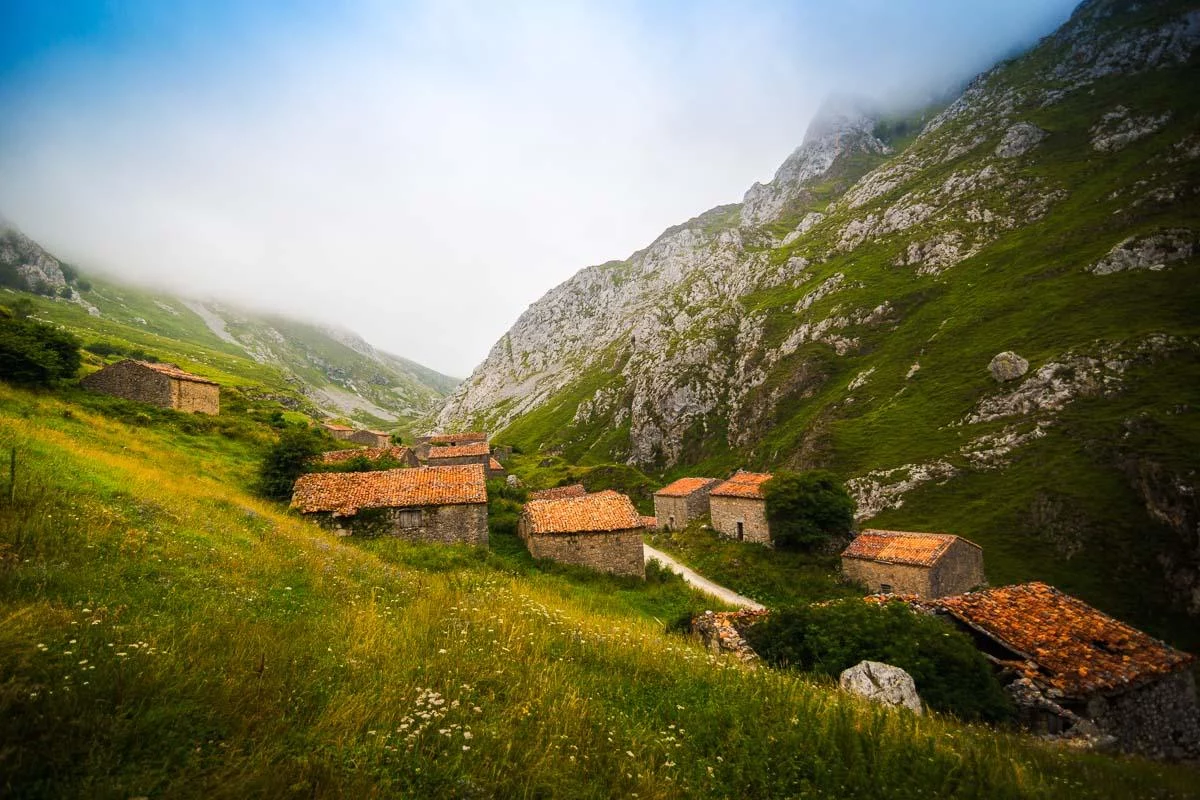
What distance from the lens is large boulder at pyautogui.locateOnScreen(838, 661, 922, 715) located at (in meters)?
10.5

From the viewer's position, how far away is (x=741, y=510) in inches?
1852

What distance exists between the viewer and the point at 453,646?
23.8 ft

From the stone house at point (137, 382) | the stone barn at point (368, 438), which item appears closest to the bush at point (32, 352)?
the stone house at point (137, 382)

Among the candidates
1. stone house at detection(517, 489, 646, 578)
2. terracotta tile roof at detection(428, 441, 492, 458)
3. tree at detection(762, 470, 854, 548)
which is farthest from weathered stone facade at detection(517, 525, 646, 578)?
terracotta tile roof at detection(428, 441, 492, 458)

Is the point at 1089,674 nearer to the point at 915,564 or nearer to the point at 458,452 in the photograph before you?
the point at 915,564

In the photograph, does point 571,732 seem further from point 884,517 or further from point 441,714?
point 884,517

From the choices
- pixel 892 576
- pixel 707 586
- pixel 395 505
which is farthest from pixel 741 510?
pixel 395 505

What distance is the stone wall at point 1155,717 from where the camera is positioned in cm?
1342

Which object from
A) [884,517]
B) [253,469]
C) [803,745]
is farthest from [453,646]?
[884,517]

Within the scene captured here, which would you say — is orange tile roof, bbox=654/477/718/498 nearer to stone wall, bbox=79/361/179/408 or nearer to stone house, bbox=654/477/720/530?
stone house, bbox=654/477/720/530

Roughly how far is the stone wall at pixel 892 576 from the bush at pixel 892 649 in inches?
849

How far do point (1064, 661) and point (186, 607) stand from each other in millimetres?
21107

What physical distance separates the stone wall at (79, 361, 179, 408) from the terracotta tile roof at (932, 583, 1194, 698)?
4781 centimetres

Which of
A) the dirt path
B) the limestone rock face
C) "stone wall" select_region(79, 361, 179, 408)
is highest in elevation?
the limestone rock face
